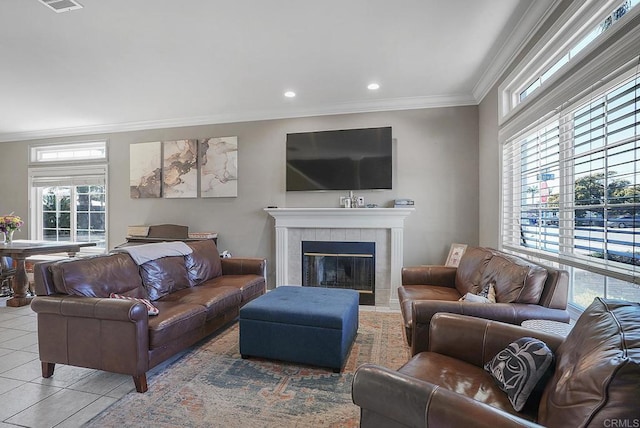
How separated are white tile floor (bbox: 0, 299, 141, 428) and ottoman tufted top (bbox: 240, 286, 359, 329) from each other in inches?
39.2

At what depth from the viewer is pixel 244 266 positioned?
161 inches

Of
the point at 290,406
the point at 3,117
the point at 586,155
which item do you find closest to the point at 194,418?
the point at 290,406

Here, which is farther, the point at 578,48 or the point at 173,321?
the point at 173,321

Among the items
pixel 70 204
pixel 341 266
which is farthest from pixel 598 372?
pixel 70 204

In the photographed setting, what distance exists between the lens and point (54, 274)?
235 centimetres

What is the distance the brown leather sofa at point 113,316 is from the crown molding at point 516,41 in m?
3.56

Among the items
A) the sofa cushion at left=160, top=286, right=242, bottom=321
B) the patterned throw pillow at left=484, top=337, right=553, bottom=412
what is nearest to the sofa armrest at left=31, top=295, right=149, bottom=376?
the sofa cushion at left=160, top=286, right=242, bottom=321

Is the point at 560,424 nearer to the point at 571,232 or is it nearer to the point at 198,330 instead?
the point at 571,232

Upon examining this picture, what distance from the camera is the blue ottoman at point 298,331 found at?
2.42 metres

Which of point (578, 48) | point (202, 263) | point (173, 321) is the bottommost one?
point (173, 321)

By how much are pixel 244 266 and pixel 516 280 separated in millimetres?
3005

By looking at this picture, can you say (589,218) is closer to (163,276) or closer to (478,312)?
(478,312)

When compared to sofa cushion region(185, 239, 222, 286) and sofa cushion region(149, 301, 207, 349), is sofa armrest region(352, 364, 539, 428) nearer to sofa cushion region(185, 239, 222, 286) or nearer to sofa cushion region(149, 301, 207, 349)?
sofa cushion region(149, 301, 207, 349)

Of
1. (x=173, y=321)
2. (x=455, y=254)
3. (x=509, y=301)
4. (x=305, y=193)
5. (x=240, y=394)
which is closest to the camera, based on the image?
(x=240, y=394)
